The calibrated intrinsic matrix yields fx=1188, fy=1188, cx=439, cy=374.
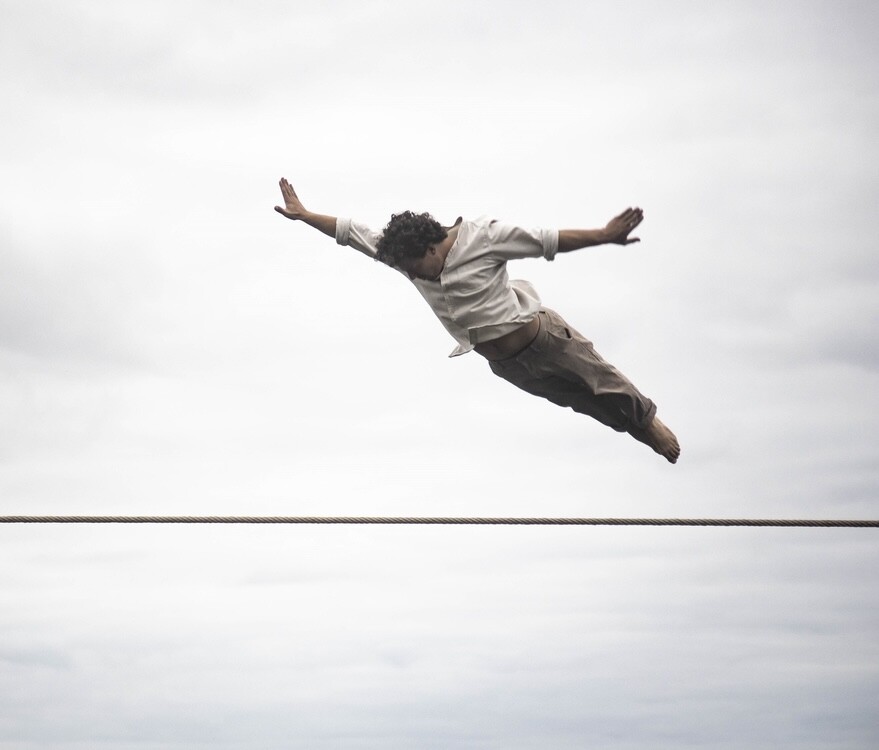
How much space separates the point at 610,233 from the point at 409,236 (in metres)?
1.15

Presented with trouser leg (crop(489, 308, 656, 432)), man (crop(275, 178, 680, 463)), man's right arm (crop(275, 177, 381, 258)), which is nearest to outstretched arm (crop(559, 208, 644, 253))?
man (crop(275, 178, 680, 463))

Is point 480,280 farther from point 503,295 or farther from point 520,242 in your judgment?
point 520,242

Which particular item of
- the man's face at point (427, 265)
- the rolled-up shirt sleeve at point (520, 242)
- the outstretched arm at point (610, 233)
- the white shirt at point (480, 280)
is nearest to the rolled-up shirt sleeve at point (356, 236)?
the white shirt at point (480, 280)

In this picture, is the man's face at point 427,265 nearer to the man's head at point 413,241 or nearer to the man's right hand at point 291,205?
the man's head at point 413,241

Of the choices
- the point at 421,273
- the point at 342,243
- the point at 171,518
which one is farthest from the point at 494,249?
the point at 171,518

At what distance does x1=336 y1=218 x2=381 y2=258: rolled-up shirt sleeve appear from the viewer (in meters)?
6.93

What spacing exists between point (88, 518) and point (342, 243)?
7.36ft

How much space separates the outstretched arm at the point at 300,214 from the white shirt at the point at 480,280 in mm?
70

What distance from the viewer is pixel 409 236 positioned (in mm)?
6613

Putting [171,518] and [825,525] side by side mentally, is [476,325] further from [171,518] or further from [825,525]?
[825,525]

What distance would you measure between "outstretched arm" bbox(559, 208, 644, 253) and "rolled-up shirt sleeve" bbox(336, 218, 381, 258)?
120cm

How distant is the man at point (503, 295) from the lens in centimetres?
652

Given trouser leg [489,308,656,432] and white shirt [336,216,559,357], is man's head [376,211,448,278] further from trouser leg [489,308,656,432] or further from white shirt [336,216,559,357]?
trouser leg [489,308,656,432]

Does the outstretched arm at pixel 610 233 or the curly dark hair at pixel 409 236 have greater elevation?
the curly dark hair at pixel 409 236
